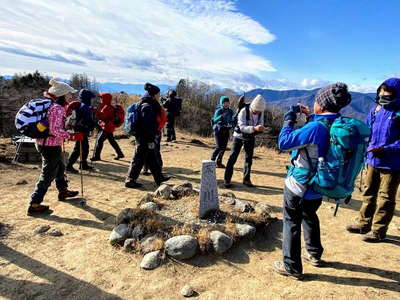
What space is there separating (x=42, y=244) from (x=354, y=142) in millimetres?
4275

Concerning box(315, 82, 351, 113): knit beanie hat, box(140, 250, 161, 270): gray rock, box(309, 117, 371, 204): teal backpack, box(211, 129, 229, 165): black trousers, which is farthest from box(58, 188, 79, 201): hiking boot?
box(315, 82, 351, 113): knit beanie hat

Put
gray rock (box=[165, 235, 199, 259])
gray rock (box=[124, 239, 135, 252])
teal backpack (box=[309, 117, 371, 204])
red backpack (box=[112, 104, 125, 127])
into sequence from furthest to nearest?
red backpack (box=[112, 104, 125, 127])
gray rock (box=[124, 239, 135, 252])
gray rock (box=[165, 235, 199, 259])
teal backpack (box=[309, 117, 371, 204])

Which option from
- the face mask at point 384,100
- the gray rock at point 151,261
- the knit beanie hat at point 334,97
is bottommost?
the gray rock at point 151,261

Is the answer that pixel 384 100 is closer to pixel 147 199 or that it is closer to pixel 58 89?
pixel 147 199

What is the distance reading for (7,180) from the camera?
7141 millimetres

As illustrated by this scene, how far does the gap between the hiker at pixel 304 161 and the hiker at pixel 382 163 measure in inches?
60.7

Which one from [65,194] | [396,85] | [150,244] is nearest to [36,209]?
[65,194]

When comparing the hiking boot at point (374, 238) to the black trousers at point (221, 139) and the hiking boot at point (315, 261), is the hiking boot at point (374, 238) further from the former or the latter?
the black trousers at point (221, 139)

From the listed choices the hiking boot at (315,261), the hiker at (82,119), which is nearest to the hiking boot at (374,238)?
the hiking boot at (315,261)

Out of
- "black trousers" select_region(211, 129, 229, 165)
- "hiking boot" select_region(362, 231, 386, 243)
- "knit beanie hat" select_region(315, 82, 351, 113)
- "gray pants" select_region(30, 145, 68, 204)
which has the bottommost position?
"hiking boot" select_region(362, 231, 386, 243)

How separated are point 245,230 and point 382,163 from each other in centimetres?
228

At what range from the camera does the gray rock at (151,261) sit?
396cm

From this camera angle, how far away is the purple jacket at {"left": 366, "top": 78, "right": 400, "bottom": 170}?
14.4ft

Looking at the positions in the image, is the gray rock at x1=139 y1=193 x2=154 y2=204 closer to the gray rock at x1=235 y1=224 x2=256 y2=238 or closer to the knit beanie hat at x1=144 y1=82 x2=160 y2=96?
the gray rock at x1=235 y1=224 x2=256 y2=238
